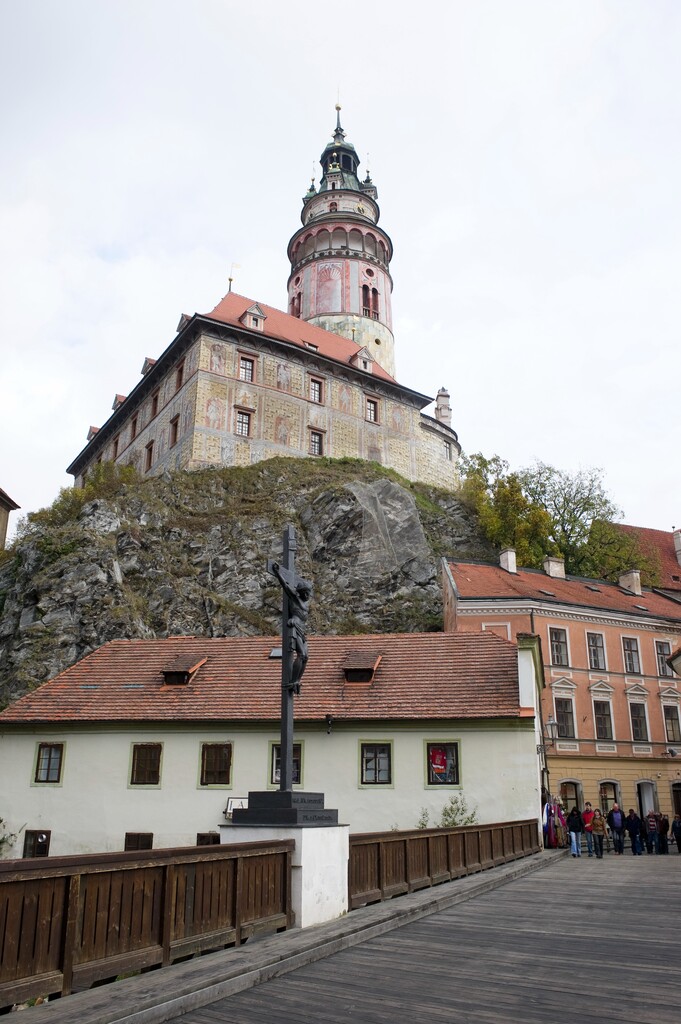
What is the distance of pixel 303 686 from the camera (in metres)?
23.8

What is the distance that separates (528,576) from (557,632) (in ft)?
17.4

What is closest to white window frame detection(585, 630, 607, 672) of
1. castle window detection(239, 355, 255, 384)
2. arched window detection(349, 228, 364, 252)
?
castle window detection(239, 355, 255, 384)

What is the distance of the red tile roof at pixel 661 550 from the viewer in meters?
57.0

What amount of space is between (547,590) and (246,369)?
83.5ft

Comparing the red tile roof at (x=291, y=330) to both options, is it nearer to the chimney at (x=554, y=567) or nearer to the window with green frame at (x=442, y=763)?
the chimney at (x=554, y=567)

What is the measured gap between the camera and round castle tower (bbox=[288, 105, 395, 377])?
2753 inches

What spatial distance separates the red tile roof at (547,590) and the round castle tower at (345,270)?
31045 millimetres

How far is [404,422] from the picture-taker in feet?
204

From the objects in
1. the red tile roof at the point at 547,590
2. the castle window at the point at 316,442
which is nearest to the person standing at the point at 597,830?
the red tile roof at the point at 547,590

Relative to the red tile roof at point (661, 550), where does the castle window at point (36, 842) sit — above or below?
below

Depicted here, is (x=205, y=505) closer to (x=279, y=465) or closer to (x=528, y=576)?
(x=279, y=465)

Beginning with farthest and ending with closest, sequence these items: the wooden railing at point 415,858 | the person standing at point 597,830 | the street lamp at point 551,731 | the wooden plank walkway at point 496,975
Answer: the street lamp at point 551,731
the person standing at point 597,830
the wooden railing at point 415,858
the wooden plank walkway at point 496,975

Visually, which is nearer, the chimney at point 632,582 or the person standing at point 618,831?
the person standing at point 618,831

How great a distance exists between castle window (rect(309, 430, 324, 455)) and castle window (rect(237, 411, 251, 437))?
4790 millimetres
